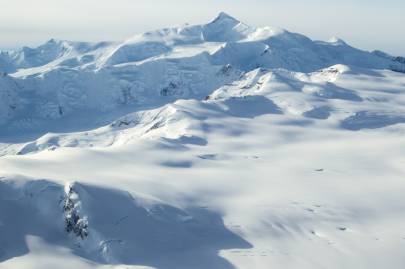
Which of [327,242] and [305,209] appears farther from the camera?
[305,209]

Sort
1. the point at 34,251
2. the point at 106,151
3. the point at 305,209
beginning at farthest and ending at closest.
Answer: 1. the point at 106,151
2. the point at 305,209
3. the point at 34,251

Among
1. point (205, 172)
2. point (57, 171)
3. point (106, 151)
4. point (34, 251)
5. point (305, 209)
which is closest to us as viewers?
point (34, 251)

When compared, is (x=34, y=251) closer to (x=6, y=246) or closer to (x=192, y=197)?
(x=6, y=246)

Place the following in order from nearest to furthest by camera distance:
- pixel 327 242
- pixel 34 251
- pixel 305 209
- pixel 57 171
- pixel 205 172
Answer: pixel 34 251
pixel 327 242
pixel 305 209
pixel 57 171
pixel 205 172

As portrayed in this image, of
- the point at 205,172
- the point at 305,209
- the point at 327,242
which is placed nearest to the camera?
the point at 327,242

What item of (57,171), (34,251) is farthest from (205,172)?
(34,251)

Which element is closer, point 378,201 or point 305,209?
point 305,209

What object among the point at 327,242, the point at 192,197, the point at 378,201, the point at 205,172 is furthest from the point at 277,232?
the point at 205,172

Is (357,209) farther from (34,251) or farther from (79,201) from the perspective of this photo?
(34,251)

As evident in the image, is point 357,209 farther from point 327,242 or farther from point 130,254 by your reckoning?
point 130,254
